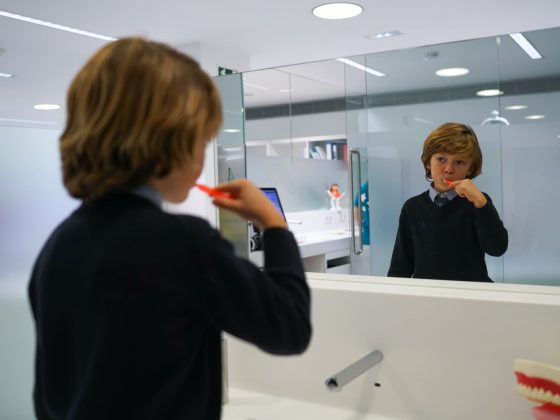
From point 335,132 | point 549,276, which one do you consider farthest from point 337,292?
point 335,132

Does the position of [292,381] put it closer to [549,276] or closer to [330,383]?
[330,383]

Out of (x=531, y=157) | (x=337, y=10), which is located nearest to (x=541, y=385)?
(x=531, y=157)

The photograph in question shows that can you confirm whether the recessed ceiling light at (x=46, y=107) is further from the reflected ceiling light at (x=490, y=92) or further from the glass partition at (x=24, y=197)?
the reflected ceiling light at (x=490, y=92)

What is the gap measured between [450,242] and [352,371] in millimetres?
708

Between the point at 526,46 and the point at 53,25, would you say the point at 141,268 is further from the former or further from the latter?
the point at 53,25

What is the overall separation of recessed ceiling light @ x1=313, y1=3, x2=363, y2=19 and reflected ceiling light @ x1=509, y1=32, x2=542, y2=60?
60.7 inches

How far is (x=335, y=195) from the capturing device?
17.5ft

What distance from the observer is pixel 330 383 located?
884 millimetres

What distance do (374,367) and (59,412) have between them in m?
0.72

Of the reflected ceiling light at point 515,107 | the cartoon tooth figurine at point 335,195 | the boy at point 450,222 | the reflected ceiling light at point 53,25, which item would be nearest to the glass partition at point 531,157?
the reflected ceiling light at point 515,107

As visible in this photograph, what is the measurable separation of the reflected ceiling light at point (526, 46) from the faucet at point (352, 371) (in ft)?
4.25

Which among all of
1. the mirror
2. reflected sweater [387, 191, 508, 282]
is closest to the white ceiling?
the mirror

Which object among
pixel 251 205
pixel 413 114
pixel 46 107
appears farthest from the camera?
pixel 46 107

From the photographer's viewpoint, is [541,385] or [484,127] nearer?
[541,385]
